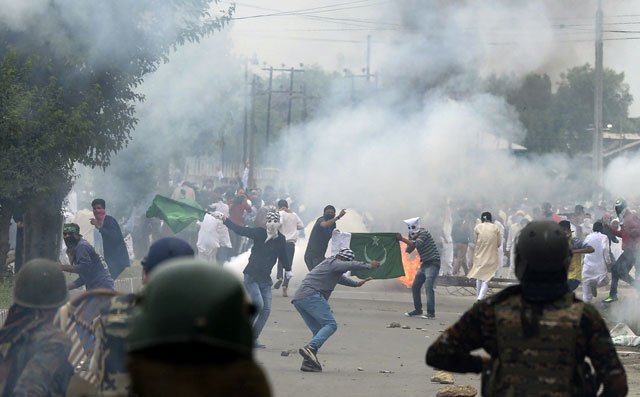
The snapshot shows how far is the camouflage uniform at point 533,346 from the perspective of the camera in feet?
14.4

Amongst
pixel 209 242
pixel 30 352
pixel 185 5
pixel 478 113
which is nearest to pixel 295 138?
pixel 478 113

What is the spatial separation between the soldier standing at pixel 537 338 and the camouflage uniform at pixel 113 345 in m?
1.26

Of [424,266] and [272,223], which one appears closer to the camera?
[272,223]

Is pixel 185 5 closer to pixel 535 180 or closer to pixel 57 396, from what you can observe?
pixel 57 396

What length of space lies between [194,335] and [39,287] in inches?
130

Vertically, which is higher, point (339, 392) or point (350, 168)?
point (350, 168)

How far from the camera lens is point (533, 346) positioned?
4.39 m

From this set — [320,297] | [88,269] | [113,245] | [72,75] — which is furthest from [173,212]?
[88,269]

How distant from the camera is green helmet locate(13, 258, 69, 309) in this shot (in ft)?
17.8

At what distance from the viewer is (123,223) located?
26.2m

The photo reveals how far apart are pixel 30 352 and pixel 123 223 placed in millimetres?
21101

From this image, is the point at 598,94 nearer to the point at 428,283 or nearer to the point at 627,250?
the point at 627,250

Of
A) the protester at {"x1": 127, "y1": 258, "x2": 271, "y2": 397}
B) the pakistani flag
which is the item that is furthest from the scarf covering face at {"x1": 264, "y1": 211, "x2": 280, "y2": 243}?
the protester at {"x1": 127, "y1": 258, "x2": 271, "y2": 397}

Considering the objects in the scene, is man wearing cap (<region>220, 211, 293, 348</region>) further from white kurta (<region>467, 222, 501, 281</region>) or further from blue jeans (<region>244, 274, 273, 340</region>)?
A: white kurta (<region>467, 222, 501, 281</region>)
